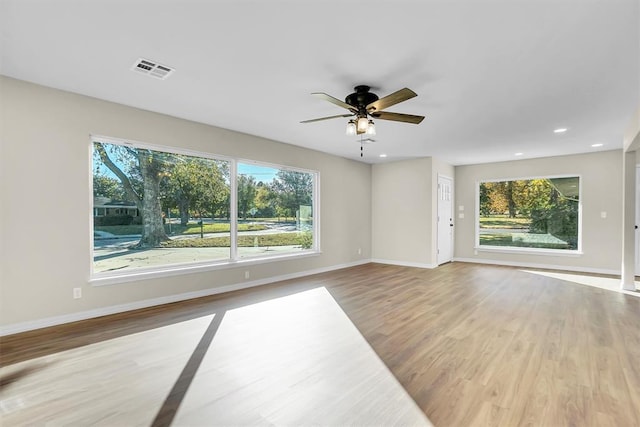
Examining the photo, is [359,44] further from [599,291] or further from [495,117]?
[599,291]

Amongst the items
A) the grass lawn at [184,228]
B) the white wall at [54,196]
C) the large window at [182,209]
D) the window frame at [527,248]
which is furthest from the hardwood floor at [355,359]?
the window frame at [527,248]

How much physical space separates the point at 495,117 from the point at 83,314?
573cm

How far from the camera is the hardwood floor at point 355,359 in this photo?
1.92 metres

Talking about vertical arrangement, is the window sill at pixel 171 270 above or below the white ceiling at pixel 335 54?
below

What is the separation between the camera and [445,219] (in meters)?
7.51

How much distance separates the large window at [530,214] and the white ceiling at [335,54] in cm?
298

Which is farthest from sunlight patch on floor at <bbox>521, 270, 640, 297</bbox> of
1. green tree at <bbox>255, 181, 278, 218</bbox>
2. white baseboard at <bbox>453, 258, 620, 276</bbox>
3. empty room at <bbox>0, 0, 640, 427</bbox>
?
green tree at <bbox>255, 181, 278, 218</bbox>

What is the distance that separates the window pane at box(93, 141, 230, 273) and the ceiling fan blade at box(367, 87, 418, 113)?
2.82 metres

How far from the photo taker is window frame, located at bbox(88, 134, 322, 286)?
3.60 meters

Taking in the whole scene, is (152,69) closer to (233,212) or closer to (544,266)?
(233,212)

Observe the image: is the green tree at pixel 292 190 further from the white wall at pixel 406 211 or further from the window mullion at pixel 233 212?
the white wall at pixel 406 211

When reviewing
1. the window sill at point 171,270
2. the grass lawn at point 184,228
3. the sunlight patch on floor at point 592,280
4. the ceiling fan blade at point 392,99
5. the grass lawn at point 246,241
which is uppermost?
the ceiling fan blade at point 392,99

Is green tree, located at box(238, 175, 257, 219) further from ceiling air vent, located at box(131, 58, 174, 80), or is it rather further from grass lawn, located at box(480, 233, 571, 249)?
grass lawn, located at box(480, 233, 571, 249)

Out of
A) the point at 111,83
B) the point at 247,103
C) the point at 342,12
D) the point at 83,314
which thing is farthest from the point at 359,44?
the point at 83,314
